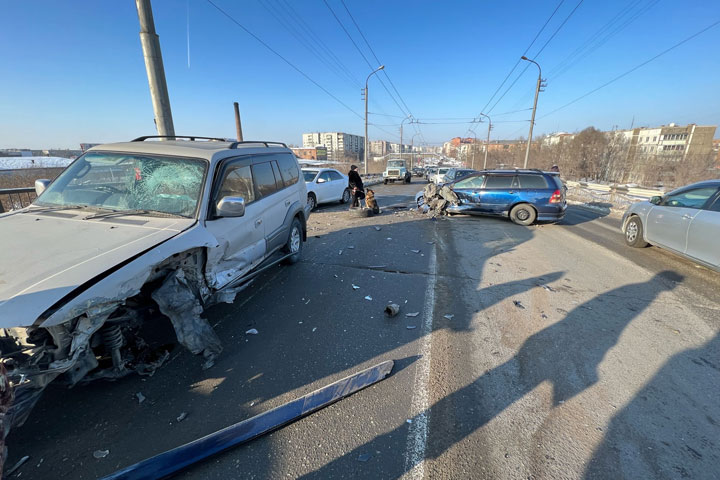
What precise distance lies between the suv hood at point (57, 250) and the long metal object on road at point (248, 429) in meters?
1.14

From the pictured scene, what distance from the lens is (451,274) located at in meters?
5.58

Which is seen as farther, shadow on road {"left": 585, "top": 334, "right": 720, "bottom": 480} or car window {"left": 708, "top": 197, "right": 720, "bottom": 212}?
car window {"left": 708, "top": 197, "right": 720, "bottom": 212}

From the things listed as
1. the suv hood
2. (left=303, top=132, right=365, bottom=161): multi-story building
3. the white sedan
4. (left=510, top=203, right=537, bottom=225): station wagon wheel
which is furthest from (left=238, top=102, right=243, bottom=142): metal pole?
(left=303, top=132, right=365, bottom=161): multi-story building

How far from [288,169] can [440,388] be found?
182 inches

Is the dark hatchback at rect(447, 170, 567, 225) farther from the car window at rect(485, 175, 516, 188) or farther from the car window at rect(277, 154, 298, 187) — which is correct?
the car window at rect(277, 154, 298, 187)

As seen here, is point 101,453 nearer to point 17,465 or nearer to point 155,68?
point 17,465

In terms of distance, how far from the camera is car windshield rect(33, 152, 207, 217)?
3.25 meters

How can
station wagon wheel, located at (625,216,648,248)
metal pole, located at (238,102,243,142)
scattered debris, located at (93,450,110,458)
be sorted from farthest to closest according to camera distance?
metal pole, located at (238,102,243,142) → station wagon wheel, located at (625,216,648,248) → scattered debris, located at (93,450,110,458)

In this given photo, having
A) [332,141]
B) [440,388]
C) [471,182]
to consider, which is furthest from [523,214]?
[332,141]

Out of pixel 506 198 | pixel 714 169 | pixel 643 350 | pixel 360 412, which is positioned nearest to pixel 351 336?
pixel 360 412

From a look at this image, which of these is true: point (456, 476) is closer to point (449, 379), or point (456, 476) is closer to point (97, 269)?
point (449, 379)

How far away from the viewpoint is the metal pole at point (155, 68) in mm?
5707

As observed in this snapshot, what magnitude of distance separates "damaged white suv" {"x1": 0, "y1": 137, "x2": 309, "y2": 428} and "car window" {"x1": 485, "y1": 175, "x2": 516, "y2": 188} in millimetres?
8432

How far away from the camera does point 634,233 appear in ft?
23.9
